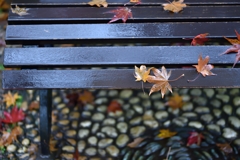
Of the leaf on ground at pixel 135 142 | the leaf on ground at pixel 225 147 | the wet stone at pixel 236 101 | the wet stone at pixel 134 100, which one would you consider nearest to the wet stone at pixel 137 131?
the leaf on ground at pixel 135 142

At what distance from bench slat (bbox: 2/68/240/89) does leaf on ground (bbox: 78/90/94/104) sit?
84 cm

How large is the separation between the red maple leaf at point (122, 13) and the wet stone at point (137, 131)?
83 centimetres

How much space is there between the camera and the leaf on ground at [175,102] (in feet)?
8.84

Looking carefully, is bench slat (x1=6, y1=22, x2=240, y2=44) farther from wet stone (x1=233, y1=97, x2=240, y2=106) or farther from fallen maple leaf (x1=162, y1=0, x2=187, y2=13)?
wet stone (x1=233, y1=97, x2=240, y2=106)

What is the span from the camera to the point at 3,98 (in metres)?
2.78

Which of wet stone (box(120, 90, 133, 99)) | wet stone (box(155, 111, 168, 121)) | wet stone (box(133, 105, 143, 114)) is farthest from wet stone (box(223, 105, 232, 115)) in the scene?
wet stone (box(120, 90, 133, 99))

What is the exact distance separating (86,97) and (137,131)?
521 mm

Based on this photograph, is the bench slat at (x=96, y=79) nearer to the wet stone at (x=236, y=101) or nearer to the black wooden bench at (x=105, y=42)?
the black wooden bench at (x=105, y=42)

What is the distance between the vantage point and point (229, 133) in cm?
249

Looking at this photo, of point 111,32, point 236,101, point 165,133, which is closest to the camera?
point 111,32

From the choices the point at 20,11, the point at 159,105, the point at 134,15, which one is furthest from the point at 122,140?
the point at 20,11

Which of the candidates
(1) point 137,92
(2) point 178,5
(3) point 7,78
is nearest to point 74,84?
(3) point 7,78

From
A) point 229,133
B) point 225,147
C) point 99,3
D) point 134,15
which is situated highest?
point 99,3

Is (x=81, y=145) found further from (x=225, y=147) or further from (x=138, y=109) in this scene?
(x=225, y=147)
